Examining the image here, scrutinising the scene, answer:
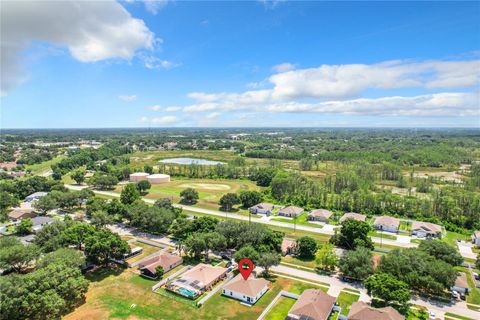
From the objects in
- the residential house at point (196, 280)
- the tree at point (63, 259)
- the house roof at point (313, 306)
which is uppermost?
the tree at point (63, 259)

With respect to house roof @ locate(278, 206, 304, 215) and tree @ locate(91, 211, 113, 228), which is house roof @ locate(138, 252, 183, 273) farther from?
house roof @ locate(278, 206, 304, 215)

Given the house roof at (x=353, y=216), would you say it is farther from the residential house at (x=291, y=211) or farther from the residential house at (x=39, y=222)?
the residential house at (x=39, y=222)

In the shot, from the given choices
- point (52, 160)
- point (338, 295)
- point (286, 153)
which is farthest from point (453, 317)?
point (52, 160)

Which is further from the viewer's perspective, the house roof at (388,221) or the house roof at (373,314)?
the house roof at (388,221)

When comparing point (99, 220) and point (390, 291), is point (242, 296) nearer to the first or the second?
point (390, 291)

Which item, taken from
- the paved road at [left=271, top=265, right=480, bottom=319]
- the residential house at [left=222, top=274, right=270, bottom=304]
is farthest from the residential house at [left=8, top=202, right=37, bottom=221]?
the paved road at [left=271, top=265, right=480, bottom=319]

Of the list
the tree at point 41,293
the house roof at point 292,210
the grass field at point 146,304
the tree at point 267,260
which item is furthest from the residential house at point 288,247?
the tree at point 41,293

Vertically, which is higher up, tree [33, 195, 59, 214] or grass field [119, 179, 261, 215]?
tree [33, 195, 59, 214]
